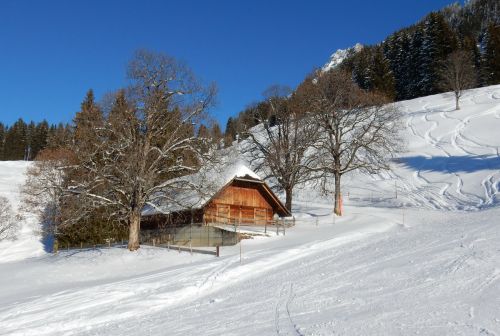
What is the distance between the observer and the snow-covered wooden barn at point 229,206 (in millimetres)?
34844

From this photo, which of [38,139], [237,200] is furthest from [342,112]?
[38,139]

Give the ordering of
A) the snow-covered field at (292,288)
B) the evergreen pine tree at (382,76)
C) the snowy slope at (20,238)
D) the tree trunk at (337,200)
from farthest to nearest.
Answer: the evergreen pine tree at (382,76)
the snowy slope at (20,238)
the tree trunk at (337,200)
the snow-covered field at (292,288)

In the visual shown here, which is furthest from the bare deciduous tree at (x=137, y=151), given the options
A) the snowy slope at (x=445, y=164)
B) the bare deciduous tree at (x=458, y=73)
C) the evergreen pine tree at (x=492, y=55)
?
the evergreen pine tree at (x=492, y=55)

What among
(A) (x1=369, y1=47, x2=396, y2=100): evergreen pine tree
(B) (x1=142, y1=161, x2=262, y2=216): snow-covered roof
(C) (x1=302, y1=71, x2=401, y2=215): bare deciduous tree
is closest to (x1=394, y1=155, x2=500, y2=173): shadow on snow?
(C) (x1=302, y1=71, x2=401, y2=215): bare deciduous tree

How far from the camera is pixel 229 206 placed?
126ft

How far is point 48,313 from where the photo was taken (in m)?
14.6

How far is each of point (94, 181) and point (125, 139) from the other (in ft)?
9.79

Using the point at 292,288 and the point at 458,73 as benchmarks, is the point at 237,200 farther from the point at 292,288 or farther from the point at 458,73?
the point at 458,73

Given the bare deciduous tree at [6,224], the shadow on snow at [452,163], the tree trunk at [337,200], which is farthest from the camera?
the bare deciduous tree at [6,224]

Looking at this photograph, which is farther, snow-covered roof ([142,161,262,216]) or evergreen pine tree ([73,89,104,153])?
snow-covered roof ([142,161,262,216])

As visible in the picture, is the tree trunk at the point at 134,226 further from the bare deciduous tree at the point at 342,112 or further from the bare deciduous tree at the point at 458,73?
the bare deciduous tree at the point at 458,73


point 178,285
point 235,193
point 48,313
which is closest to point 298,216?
point 235,193

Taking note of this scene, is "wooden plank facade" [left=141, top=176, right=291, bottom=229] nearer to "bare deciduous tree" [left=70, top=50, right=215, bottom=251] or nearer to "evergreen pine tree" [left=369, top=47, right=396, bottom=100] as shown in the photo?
"bare deciduous tree" [left=70, top=50, right=215, bottom=251]

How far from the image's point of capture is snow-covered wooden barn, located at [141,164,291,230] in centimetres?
3484
